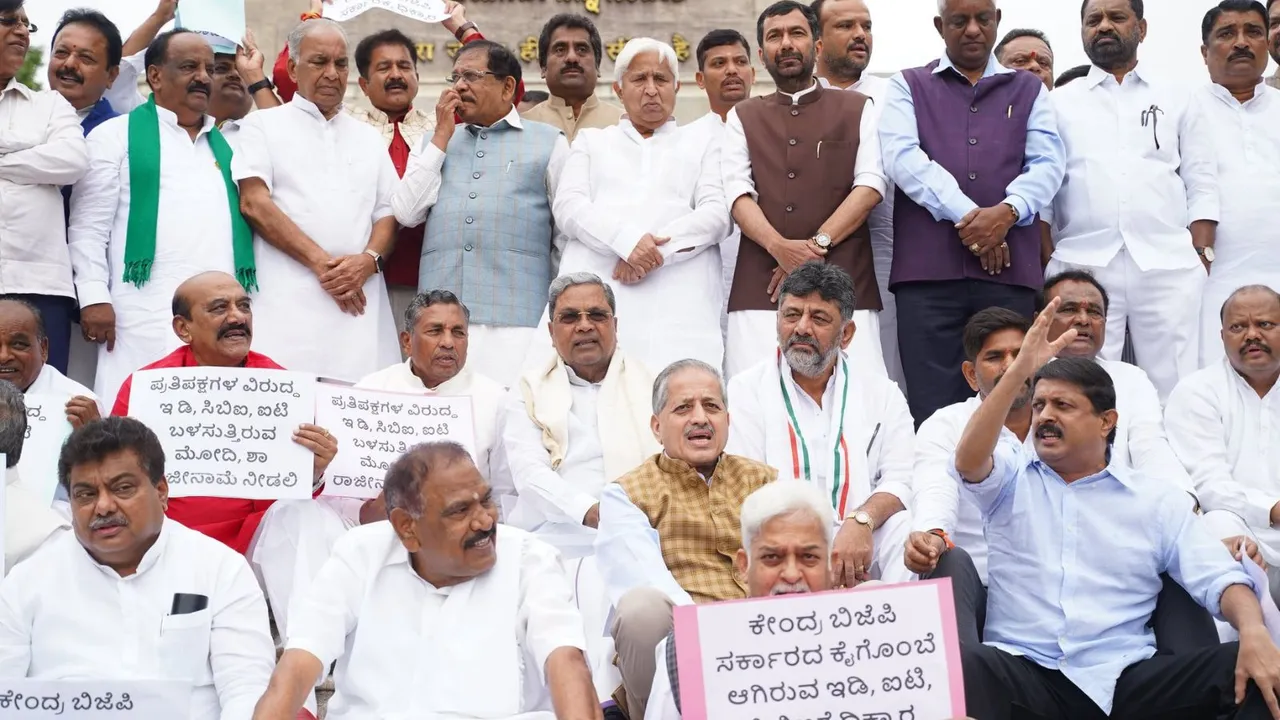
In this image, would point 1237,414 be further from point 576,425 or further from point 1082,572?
point 576,425

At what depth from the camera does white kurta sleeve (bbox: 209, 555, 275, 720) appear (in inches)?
212

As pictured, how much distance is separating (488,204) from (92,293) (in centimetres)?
198

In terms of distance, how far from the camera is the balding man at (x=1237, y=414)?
7.01 metres

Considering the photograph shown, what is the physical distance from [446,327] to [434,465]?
2205mm

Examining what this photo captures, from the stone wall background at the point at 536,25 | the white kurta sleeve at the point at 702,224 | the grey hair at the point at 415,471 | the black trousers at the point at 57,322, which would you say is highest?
the stone wall background at the point at 536,25

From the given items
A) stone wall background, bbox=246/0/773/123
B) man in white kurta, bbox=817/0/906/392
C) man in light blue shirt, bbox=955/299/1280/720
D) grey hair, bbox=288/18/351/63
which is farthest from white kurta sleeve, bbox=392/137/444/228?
stone wall background, bbox=246/0/773/123

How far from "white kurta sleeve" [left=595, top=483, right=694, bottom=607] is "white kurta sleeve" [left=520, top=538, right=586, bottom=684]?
0.41 m

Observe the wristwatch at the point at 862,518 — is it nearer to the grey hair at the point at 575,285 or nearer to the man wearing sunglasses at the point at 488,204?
the grey hair at the point at 575,285

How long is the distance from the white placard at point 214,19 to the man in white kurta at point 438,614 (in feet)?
14.1

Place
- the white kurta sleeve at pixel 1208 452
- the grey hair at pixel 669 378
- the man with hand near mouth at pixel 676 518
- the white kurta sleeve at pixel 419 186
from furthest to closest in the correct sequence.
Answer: the white kurta sleeve at pixel 419 186, the white kurta sleeve at pixel 1208 452, the grey hair at pixel 669 378, the man with hand near mouth at pixel 676 518

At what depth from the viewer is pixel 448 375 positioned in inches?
298

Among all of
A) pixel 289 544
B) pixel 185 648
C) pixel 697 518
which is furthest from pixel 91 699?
pixel 697 518

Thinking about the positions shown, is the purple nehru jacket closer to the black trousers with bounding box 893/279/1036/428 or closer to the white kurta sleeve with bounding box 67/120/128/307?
the black trousers with bounding box 893/279/1036/428

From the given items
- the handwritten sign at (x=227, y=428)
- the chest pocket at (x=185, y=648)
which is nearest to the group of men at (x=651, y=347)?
the chest pocket at (x=185, y=648)
